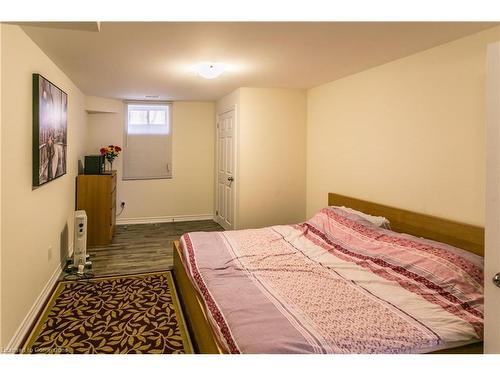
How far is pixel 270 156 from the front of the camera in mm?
4883

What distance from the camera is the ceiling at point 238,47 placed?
235 centimetres

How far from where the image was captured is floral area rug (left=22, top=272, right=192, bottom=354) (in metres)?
2.33

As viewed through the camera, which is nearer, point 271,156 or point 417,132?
point 417,132

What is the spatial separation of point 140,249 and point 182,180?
2.00 m

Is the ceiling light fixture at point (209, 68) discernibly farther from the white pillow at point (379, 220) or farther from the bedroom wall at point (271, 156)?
the white pillow at point (379, 220)

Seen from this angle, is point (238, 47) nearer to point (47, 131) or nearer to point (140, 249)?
point (47, 131)

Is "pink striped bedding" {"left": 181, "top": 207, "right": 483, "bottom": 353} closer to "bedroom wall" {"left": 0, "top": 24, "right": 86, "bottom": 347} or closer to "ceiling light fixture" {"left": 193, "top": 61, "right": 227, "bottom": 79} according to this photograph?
"bedroom wall" {"left": 0, "top": 24, "right": 86, "bottom": 347}

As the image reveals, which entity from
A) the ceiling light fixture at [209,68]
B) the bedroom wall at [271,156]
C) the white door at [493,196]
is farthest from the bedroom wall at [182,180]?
the white door at [493,196]

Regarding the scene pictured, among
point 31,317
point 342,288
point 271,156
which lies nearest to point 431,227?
point 342,288

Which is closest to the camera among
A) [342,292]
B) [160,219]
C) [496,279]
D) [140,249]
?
[496,279]

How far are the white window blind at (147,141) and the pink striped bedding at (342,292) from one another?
3247mm

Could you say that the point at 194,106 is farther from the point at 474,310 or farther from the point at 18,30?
the point at 474,310

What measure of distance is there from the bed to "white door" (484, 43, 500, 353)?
1.01ft
